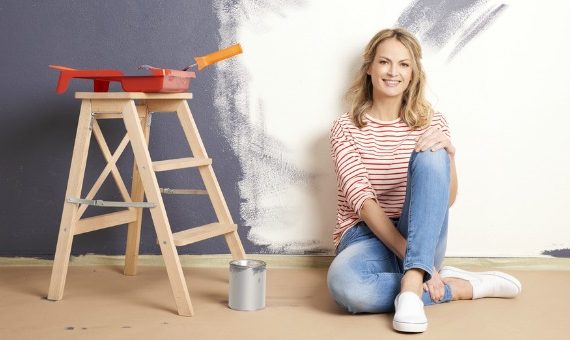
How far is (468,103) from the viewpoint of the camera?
8.44ft

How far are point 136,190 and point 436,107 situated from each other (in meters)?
1.06

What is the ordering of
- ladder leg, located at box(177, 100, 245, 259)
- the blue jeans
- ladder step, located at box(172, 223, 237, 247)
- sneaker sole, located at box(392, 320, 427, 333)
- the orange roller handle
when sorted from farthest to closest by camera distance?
ladder leg, located at box(177, 100, 245, 259) → the orange roller handle → ladder step, located at box(172, 223, 237, 247) → the blue jeans → sneaker sole, located at box(392, 320, 427, 333)

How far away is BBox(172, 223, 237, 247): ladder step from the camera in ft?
6.73

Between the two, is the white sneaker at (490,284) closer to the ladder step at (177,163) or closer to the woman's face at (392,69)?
the woman's face at (392,69)

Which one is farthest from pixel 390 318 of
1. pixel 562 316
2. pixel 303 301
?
pixel 562 316

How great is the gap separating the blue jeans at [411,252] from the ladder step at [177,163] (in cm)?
51

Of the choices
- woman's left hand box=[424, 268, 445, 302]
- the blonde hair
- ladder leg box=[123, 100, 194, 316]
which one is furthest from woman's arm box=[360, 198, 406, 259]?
ladder leg box=[123, 100, 194, 316]

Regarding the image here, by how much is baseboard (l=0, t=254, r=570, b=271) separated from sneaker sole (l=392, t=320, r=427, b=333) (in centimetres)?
80

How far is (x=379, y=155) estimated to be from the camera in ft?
7.48

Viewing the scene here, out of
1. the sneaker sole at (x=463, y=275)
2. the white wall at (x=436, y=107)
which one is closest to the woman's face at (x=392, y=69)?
the white wall at (x=436, y=107)

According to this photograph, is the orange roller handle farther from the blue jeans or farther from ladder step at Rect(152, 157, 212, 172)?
the blue jeans

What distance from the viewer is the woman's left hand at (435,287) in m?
2.05

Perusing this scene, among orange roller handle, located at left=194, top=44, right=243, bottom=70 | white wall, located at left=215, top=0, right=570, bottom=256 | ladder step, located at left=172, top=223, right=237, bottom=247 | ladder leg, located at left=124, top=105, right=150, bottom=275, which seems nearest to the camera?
ladder step, located at left=172, top=223, right=237, bottom=247

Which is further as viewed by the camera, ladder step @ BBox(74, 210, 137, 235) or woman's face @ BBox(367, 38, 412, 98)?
woman's face @ BBox(367, 38, 412, 98)
